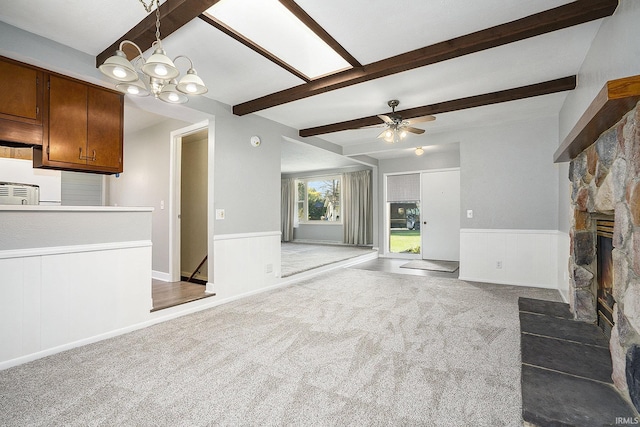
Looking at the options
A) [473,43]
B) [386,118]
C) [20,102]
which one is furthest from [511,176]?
[20,102]

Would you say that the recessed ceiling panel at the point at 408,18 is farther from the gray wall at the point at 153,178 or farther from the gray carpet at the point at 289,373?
the gray wall at the point at 153,178

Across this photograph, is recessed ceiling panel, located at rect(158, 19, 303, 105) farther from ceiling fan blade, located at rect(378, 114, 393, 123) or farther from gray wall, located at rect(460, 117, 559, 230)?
gray wall, located at rect(460, 117, 559, 230)

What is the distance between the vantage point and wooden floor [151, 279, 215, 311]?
10.7 feet

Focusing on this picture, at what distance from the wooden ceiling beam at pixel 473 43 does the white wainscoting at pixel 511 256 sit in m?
3.12

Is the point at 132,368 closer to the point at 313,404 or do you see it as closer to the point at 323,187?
the point at 313,404

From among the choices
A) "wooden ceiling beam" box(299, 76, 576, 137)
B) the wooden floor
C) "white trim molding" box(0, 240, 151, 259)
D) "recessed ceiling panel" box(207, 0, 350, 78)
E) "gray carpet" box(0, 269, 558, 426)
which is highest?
"recessed ceiling panel" box(207, 0, 350, 78)

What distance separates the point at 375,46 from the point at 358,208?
6.19m

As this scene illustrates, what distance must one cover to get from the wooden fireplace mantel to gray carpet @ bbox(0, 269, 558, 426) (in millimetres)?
1643

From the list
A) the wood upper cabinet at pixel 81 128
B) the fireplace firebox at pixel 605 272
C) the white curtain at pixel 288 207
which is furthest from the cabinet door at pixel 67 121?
the white curtain at pixel 288 207

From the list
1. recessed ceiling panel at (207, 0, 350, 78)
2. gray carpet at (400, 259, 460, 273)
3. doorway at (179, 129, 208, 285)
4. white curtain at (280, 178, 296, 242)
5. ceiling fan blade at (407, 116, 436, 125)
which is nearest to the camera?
recessed ceiling panel at (207, 0, 350, 78)

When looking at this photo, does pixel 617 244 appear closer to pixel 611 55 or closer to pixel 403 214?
pixel 611 55

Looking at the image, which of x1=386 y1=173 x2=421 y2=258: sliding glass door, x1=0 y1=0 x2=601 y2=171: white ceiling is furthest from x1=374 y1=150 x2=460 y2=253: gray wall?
x1=0 y1=0 x2=601 y2=171: white ceiling

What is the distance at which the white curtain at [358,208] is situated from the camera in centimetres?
840

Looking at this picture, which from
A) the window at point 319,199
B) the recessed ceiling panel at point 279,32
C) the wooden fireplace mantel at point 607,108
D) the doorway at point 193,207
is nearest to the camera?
the wooden fireplace mantel at point 607,108
